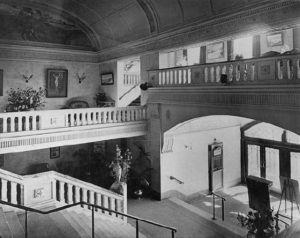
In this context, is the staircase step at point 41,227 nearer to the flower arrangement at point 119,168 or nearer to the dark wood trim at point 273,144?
the flower arrangement at point 119,168

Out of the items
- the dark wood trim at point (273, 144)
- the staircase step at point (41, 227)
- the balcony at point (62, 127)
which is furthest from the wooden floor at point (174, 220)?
the dark wood trim at point (273, 144)

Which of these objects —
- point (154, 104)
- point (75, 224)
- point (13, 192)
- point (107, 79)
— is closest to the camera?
point (75, 224)

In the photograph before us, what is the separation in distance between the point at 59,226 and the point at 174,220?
4368mm

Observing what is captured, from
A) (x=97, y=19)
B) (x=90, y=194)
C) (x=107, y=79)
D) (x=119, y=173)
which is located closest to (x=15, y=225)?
(x=90, y=194)

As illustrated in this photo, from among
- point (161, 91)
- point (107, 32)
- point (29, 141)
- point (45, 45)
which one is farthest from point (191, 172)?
point (45, 45)

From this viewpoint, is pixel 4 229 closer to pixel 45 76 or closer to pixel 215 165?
pixel 45 76

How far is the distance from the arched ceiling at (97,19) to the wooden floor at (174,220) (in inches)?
254

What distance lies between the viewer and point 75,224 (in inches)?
263

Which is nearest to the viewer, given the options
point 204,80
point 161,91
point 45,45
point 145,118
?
point 204,80

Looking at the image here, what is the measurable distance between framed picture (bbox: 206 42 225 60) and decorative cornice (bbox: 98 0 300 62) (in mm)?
3123

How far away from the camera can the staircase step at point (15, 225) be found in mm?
5770

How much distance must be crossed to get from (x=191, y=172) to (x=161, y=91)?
3.89m

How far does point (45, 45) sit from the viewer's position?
13445mm

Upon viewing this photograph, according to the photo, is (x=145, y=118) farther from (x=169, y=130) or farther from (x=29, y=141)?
(x=29, y=141)
